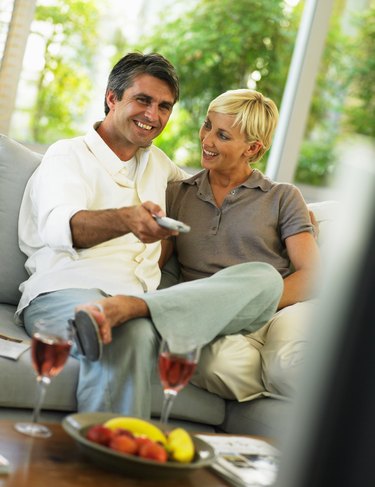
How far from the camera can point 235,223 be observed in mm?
2629

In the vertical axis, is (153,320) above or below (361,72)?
below

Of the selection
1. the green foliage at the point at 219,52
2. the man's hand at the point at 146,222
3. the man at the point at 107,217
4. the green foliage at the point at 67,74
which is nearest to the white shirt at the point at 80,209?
the man at the point at 107,217

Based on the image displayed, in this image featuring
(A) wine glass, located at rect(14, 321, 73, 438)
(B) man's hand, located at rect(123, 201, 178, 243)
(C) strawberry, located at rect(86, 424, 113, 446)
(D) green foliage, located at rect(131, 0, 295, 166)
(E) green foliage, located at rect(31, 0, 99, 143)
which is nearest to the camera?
(C) strawberry, located at rect(86, 424, 113, 446)

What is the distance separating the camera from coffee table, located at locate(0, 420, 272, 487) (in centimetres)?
116

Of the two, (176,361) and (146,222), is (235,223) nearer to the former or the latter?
(146,222)

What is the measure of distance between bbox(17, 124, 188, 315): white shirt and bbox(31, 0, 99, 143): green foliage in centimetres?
203

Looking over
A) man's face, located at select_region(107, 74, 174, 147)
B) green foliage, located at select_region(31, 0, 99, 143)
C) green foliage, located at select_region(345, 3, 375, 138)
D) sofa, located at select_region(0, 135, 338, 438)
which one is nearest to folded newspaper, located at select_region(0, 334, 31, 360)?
sofa, located at select_region(0, 135, 338, 438)

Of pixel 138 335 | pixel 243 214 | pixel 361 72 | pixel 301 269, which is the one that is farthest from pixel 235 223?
pixel 361 72

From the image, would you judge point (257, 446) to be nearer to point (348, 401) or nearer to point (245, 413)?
point (245, 413)

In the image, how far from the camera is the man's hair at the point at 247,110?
8.78ft

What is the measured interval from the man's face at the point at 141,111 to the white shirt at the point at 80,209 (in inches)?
3.4

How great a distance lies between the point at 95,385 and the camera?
1891 millimetres

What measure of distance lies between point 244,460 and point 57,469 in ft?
1.28

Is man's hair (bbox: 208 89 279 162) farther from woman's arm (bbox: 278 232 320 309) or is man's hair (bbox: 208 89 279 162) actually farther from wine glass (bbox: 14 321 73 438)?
wine glass (bbox: 14 321 73 438)
